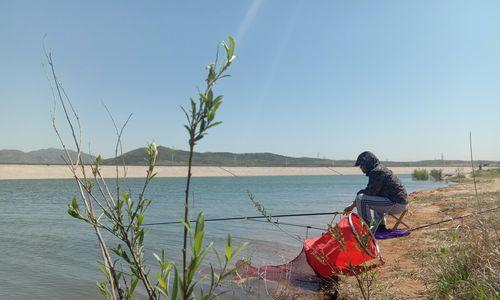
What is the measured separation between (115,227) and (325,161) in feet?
511

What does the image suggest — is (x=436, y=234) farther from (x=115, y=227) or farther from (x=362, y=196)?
(x=115, y=227)

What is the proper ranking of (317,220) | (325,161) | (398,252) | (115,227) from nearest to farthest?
(115,227) < (398,252) < (317,220) < (325,161)

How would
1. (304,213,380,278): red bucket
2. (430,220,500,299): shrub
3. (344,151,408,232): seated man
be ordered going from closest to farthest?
(430,220,500,299): shrub < (304,213,380,278): red bucket < (344,151,408,232): seated man

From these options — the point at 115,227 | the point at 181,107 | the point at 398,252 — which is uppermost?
the point at 181,107

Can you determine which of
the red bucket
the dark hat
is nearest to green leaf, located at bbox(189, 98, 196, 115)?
the red bucket

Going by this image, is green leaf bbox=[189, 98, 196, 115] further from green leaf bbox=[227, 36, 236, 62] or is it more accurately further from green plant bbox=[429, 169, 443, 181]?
green plant bbox=[429, 169, 443, 181]

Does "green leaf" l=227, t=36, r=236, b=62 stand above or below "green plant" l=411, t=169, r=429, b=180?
above

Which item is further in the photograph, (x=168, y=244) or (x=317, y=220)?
(x=317, y=220)

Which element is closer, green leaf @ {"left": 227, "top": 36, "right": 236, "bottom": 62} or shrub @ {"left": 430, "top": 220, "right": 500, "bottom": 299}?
green leaf @ {"left": 227, "top": 36, "right": 236, "bottom": 62}

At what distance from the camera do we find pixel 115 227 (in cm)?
158

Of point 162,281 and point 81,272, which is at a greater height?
point 162,281

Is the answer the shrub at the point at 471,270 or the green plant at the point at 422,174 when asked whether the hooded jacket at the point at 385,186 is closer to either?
the shrub at the point at 471,270

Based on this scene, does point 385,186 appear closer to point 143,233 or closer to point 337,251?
point 337,251

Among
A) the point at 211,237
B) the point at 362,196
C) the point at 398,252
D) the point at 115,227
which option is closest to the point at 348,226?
the point at 398,252
